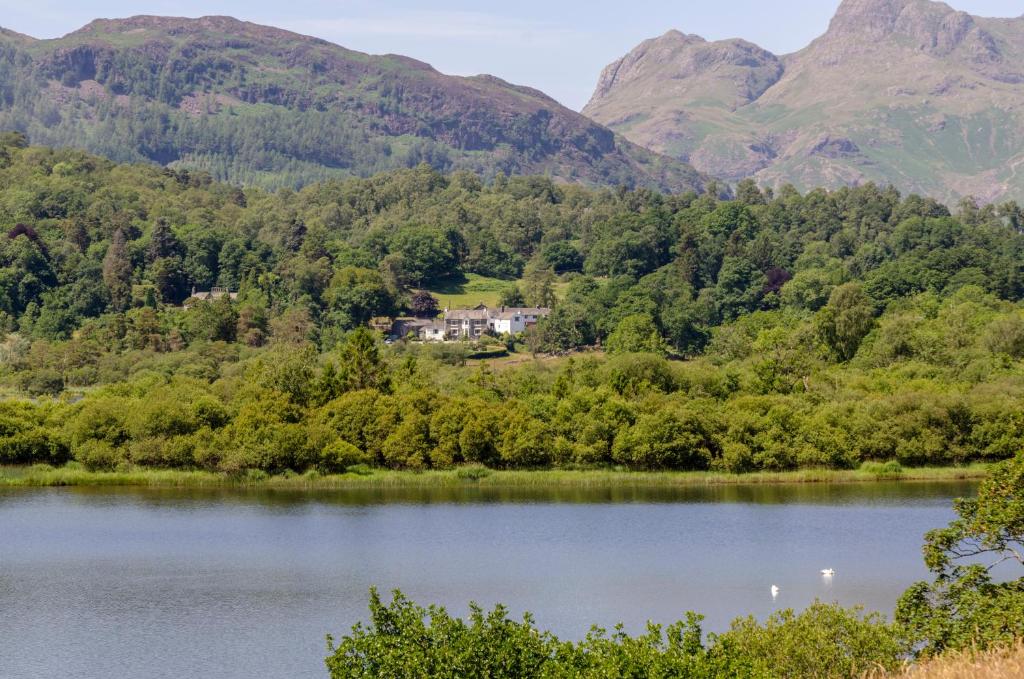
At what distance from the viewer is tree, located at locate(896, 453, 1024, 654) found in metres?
26.8

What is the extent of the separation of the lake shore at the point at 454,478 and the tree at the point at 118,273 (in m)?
73.8

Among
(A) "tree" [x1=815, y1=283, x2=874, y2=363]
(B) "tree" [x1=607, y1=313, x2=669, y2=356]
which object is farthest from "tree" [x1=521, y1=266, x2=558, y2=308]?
(A) "tree" [x1=815, y1=283, x2=874, y2=363]

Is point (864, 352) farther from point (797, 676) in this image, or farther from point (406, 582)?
point (797, 676)

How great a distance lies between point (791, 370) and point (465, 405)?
26258mm

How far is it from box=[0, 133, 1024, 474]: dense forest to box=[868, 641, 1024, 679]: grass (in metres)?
50.1

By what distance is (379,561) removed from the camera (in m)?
50.9

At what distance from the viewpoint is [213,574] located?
1918 inches

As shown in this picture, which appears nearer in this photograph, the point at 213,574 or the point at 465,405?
the point at 213,574

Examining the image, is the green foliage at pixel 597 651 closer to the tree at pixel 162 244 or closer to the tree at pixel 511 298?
the tree at pixel 511 298

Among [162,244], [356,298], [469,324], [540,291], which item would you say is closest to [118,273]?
[162,244]

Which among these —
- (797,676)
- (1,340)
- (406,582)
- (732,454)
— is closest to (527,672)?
(797,676)

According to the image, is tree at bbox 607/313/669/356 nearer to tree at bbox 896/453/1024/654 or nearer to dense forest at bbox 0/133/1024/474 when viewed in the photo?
dense forest at bbox 0/133/1024/474

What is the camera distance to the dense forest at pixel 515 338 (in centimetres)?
7312

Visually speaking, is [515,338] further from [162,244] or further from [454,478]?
[454,478]
